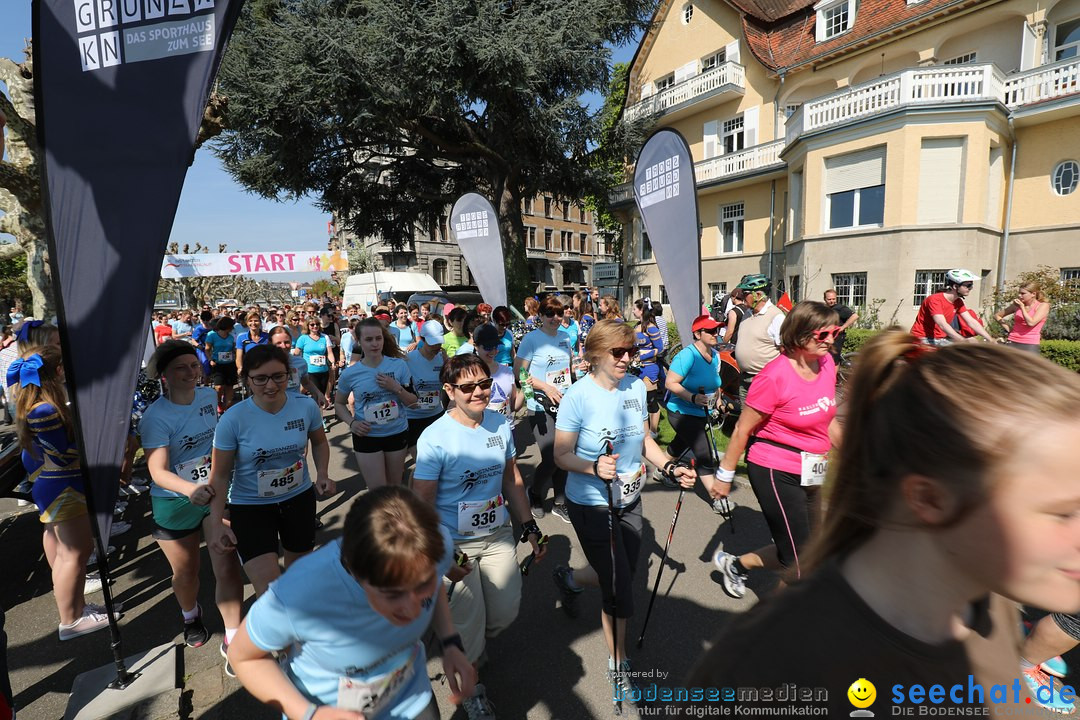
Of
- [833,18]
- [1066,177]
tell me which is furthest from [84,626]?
[833,18]

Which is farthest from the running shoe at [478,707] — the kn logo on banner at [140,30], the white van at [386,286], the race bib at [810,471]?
the white van at [386,286]

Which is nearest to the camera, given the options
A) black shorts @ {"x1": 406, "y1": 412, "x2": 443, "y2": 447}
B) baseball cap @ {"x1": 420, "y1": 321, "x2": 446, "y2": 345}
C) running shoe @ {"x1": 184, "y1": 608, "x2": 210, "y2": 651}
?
running shoe @ {"x1": 184, "y1": 608, "x2": 210, "y2": 651}

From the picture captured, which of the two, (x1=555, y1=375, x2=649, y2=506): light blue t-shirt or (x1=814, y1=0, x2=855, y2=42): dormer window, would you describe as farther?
(x1=814, y1=0, x2=855, y2=42): dormer window

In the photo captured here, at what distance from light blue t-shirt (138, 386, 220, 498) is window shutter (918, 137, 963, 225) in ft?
62.1

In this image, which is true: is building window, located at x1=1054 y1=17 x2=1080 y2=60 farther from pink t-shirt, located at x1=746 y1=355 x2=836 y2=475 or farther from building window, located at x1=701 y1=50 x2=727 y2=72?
pink t-shirt, located at x1=746 y1=355 x2=836 y2=475

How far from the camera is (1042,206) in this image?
1562 centimetres

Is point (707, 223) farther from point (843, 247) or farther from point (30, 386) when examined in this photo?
point (30, 386)

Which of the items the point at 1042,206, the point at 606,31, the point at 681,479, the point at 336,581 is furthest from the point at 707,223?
the point at 336,581

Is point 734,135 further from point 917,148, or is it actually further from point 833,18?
point 917,148

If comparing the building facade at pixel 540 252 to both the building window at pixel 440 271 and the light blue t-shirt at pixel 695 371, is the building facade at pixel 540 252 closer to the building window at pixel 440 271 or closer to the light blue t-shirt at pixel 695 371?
the building window at pixel 440 271

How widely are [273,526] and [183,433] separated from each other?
84cm

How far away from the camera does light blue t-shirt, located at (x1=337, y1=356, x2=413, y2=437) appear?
14.8 ft

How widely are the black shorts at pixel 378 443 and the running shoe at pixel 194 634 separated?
5.27 ft

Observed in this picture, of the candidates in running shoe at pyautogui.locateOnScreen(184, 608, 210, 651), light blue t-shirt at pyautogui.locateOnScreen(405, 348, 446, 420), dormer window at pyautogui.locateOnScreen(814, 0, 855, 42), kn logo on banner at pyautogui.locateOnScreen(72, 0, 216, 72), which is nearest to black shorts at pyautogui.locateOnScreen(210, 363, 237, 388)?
light blue t-shirt at pyautogui.locateOnScreen(405, 348, 446, 420)
